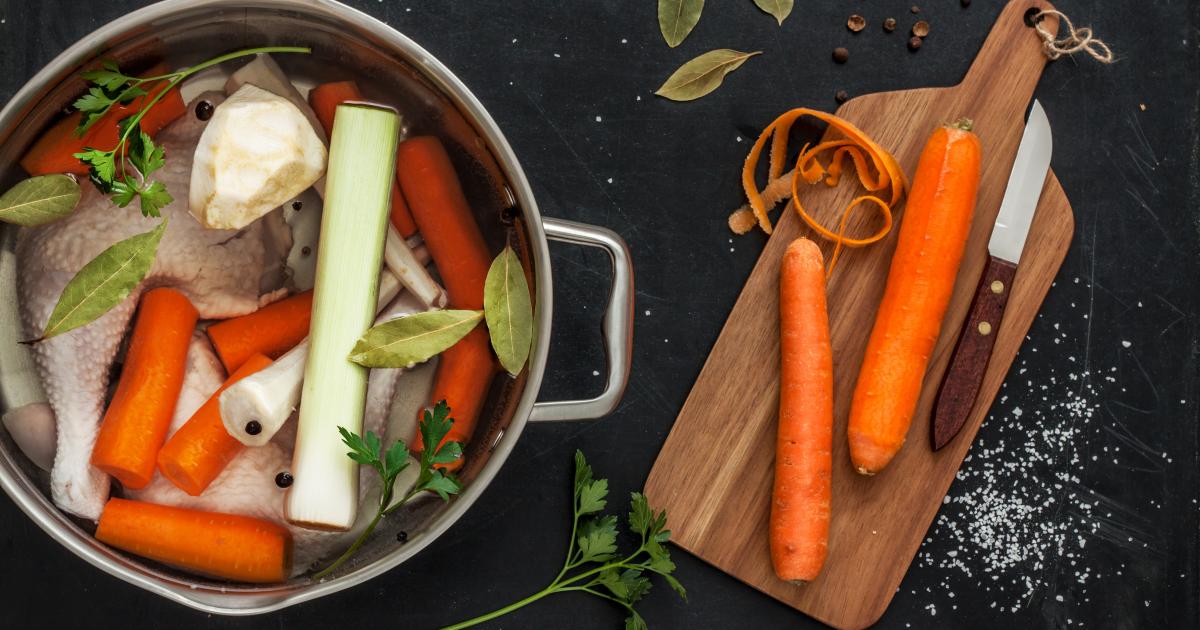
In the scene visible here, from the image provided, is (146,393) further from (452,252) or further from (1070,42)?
(1070,42)

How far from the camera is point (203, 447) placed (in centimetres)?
101

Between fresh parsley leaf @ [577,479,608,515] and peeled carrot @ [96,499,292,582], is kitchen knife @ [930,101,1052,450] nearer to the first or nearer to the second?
fresh parsley leaf @ [577,479,608,515]

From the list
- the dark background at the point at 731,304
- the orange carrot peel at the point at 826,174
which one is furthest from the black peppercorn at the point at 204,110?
the orange carrot peel at the point at 826,174

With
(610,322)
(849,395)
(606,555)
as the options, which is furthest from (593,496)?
(849,395)

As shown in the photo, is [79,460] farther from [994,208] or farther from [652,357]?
[994,208]

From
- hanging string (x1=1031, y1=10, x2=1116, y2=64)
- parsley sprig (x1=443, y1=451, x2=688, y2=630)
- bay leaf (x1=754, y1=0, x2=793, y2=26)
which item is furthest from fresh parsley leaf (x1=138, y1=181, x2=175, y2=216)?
hanging string (x1=1031, y1=10, x2=1116, y2=64)

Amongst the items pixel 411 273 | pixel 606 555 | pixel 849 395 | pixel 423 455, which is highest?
pixel 411 273

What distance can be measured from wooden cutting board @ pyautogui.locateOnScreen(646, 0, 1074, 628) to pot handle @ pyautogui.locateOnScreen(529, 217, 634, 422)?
0.23 metres

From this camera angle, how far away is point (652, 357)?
1287 millimetres

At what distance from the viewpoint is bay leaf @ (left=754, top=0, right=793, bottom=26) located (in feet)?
4.20

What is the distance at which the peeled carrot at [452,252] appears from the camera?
1.03 metres

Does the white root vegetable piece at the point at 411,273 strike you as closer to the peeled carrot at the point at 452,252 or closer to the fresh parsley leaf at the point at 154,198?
the peeled carrot at the point at 452,252

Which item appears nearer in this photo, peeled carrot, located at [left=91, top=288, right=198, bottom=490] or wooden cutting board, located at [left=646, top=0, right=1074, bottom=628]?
peeled carrot, located at [left=91, top=288, right=198, bottom=490]

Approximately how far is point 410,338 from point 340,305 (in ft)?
0.29
